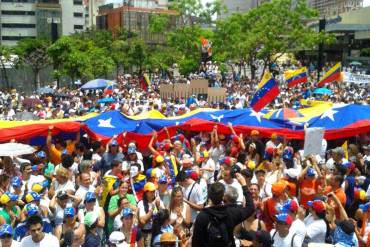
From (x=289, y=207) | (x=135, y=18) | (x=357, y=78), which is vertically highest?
(x=135, y=18)

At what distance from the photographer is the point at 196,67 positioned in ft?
128

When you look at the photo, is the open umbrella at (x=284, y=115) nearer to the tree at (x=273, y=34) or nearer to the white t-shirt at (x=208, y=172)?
the white t-shirt at (x=208, y=172)

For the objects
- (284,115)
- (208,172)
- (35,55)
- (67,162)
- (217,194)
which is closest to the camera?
(217,194)

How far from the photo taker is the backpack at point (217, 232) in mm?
4867

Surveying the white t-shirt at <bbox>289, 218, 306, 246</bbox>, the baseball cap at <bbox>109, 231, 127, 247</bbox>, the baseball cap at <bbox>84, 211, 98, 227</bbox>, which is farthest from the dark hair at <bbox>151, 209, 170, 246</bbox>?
the white t-shirt at <bbox>289, 218, 306, 246</bbox>

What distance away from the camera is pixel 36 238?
540 cm

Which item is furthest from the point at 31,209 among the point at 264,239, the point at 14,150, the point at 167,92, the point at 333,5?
the point at 333,5

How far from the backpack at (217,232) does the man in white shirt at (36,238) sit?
5.18 ft

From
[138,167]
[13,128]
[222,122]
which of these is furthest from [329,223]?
[13,128]

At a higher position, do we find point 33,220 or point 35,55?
point 35,55

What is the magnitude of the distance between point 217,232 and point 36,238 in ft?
5.82

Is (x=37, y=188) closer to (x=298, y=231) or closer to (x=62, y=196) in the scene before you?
(x=62, y=196)

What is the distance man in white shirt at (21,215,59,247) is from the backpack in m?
1.58

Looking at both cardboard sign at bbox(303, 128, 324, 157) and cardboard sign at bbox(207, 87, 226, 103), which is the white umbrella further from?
cardboard sign at bbox(207, 87, 226, 103)
